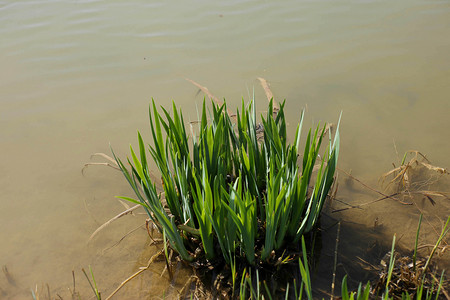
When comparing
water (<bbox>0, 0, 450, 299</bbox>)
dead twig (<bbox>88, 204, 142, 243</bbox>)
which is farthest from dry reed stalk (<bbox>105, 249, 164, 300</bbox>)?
dead twig (<bbox>88, 204, 142, 243</bbox>)

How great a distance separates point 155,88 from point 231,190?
1900 mm

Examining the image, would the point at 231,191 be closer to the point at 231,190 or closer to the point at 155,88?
the point at 231,190

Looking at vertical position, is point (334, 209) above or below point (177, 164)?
below

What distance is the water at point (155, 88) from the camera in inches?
96.7

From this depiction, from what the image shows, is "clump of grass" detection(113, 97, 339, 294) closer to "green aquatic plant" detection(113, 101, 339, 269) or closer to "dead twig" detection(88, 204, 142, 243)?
"green aquatic plant" detection(113, 101, 339, 269)

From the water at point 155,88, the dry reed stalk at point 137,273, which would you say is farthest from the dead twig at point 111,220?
the dry reed stalk at point 137,273

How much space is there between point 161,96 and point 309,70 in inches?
44.9

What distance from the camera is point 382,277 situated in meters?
1.98

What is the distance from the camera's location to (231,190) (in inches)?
70.8

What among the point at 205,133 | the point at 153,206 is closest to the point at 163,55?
the point at 205,133

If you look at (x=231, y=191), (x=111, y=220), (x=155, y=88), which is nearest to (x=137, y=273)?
(x=111, y=220)

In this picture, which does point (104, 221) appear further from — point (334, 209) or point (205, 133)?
point (334, 209)

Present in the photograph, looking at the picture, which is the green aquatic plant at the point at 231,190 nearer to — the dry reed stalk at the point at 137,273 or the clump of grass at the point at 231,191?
the clump of grass at the point at 231,191

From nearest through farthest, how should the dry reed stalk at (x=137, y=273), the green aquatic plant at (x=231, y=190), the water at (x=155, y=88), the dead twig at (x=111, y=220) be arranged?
the green aquatic plant at (x=231, y=190)
the dry reed stalk at (x=137, y=273)
the dead twig at (x=111, y=220)
the water at (x=155, y=88)
